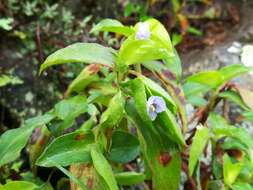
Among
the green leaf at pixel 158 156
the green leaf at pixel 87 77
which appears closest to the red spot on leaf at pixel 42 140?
the green leaf at pixel 87 77

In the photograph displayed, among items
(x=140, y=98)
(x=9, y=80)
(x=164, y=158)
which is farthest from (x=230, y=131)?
(x=9, y=80)

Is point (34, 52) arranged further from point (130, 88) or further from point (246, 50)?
point (130, 88)

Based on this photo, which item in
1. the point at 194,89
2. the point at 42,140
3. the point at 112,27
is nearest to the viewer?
the point at 112,27

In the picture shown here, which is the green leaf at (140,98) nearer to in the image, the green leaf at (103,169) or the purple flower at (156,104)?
the purple flower at (156,104)

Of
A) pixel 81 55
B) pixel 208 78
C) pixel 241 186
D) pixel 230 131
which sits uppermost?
pixel 81 55

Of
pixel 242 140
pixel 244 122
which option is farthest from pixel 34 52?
pixel 242 140

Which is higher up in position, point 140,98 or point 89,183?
point 140,98

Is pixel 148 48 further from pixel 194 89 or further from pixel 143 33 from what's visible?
pixel 194 89

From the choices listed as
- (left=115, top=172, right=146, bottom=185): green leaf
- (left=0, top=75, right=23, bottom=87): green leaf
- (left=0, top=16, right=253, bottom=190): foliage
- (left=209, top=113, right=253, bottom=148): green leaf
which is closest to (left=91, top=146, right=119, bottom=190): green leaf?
(left=0, top=16, right=253, bottom=190): foliage
